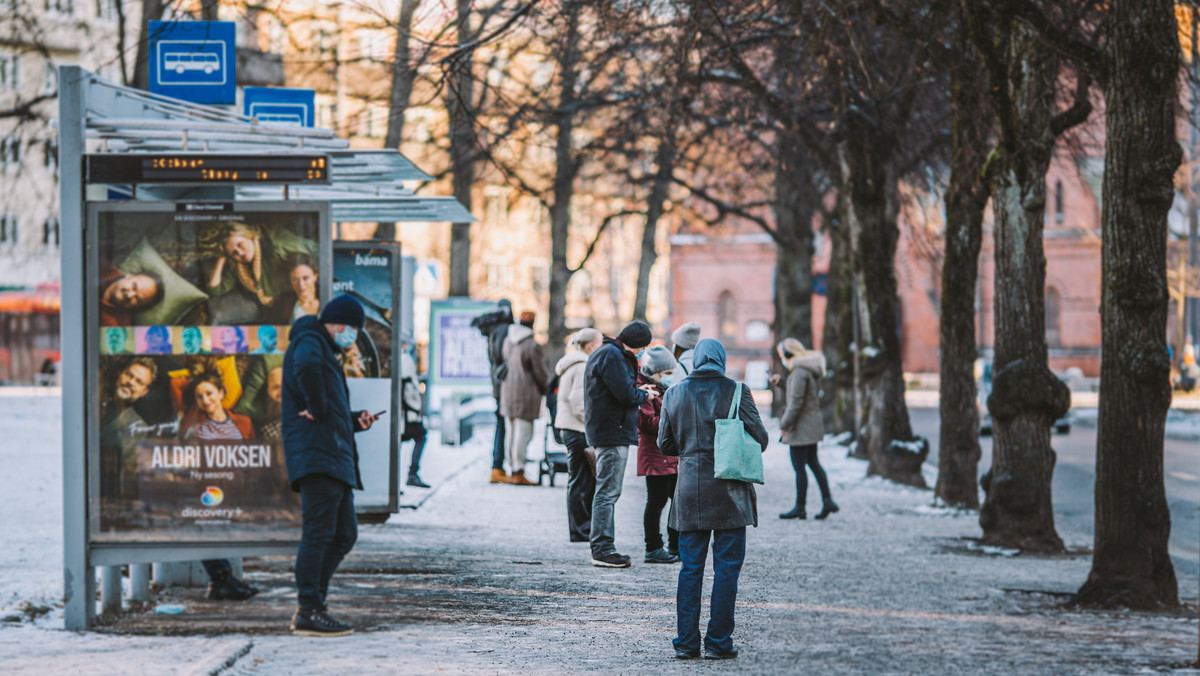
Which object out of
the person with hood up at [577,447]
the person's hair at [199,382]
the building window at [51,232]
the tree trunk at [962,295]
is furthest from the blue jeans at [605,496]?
the building window at [51,232]

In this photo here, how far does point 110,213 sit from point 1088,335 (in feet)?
204

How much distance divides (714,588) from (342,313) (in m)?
2.55

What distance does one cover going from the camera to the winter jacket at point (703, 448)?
7859mm

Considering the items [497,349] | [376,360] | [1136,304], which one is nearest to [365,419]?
[376,360]

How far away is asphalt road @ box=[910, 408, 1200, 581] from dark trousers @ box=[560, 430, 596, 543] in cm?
462

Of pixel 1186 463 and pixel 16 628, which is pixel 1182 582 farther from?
pixel 1186 463

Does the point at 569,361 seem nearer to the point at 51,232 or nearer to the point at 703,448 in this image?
the point at 703,448

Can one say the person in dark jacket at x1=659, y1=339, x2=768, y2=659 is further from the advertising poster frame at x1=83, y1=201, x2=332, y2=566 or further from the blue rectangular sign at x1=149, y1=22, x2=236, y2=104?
the blue rectangular sign at x1=149, y1=22, x2=236, y2=104

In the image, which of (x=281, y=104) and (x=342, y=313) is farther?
(x=281, y=104)

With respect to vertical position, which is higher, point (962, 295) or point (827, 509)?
point (962, 295)

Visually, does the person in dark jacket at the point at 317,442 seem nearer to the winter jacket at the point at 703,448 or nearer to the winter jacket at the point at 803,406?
the winter jacket at the point at 703,448

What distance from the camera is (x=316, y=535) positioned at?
328 inches

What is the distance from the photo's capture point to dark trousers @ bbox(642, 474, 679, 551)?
10.9m

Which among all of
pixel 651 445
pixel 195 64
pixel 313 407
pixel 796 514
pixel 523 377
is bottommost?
pixel 796 514
